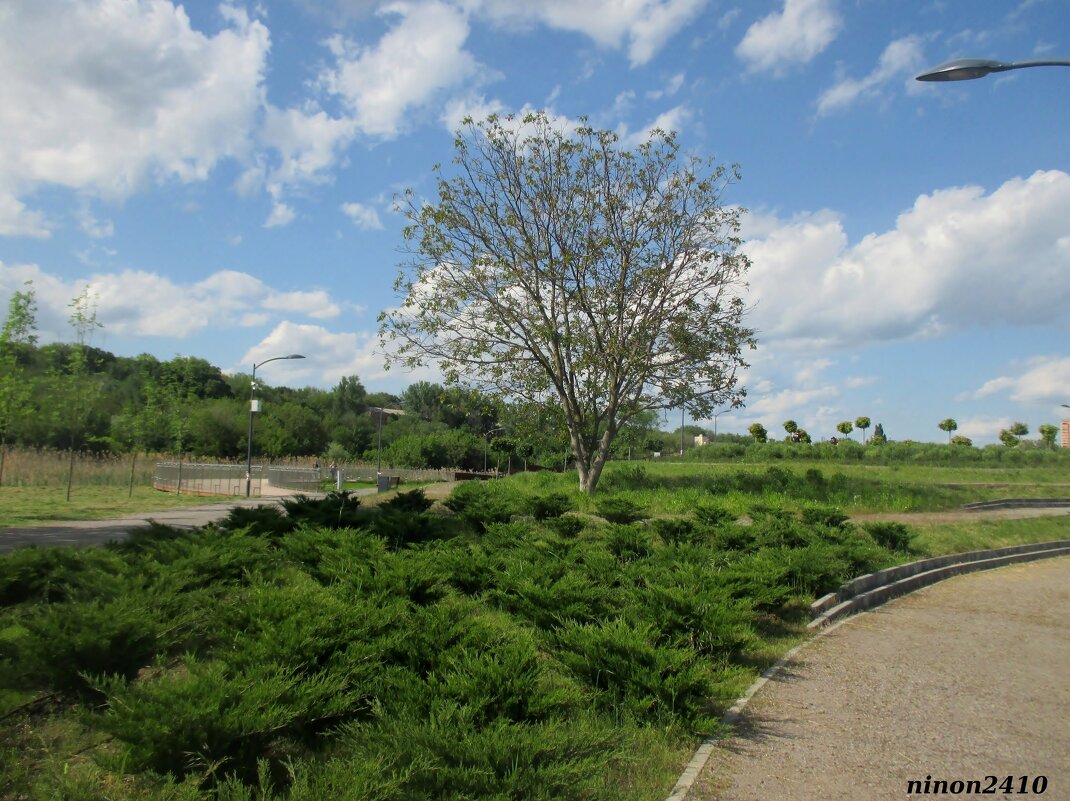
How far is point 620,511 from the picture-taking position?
50.8 ft

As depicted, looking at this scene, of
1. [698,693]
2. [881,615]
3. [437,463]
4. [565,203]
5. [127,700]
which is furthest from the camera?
[437,463]

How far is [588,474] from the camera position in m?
23.0

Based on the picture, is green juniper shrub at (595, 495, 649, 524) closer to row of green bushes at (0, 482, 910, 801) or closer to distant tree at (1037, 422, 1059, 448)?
row of green bushes at (0, 482, 910, 801)

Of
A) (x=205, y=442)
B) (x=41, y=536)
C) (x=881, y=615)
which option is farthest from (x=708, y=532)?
(x=205, y=442)

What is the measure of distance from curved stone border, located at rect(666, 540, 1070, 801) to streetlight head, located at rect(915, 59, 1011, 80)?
5.91 meters

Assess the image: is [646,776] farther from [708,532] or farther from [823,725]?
[708,532]

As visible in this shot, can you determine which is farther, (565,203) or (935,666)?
(565,203)

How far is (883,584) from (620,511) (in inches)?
214

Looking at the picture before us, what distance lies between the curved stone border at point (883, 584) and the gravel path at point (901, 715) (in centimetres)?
8

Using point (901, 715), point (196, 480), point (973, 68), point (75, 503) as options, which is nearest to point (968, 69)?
point (973, 68)

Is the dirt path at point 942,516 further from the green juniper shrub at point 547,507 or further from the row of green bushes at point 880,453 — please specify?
the row of green bushes at point 880,453

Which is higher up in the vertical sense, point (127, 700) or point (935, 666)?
point (127, 700)

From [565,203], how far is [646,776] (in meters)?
18.9

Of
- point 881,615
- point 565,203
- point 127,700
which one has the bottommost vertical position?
point 881,615
